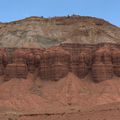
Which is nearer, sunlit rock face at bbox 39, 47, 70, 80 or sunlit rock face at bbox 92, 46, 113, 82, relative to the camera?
sunlit rock face at bbox 39, 47, 70, 80

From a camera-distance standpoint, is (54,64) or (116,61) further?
(116,61)

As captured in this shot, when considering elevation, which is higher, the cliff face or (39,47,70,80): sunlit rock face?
the cliff face

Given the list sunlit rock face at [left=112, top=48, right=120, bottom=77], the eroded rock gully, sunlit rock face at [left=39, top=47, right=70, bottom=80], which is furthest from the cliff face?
sunlit rock face at [left=112, top=48, right=120, bottom=77]

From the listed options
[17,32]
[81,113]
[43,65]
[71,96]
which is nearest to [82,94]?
[71,96]

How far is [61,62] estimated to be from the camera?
79.2 meters

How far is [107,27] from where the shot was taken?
97.8 meters

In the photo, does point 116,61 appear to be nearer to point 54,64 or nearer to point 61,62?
point 61,62

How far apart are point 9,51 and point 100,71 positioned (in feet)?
49.7

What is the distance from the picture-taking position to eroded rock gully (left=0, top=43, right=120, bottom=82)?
259 ft

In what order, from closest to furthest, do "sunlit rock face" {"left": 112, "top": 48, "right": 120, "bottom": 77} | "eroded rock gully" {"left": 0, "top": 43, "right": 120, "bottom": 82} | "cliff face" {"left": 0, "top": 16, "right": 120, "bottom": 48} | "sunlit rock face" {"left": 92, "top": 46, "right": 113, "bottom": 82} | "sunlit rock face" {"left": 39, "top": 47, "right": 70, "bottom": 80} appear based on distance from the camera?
"sunlit rock face" {"left": 39, "top": 47, "right": 70, "bottom": 80} < "eroded rock gully" {"left": 0, "top": 43, "right": 120, "bottom": 82} < "sunlit rock face" {"left": 92, "top": 46, "right": 113, "bottom": 82} < "sunlit rock face" {"left": 112, "top": 48, "right": 120, "bottom": 77} < "cliff face" {"left": 0, "top": 16, "right": 120, "bottom": 48}

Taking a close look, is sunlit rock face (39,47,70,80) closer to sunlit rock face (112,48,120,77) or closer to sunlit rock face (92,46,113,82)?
sunlit rock face (92,46,113,82)

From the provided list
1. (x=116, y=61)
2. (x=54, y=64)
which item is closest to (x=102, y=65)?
(x=116, y=61)

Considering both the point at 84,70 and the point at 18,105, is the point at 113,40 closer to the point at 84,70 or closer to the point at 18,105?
the point at 84,70

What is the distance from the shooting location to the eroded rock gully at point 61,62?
7894cm
